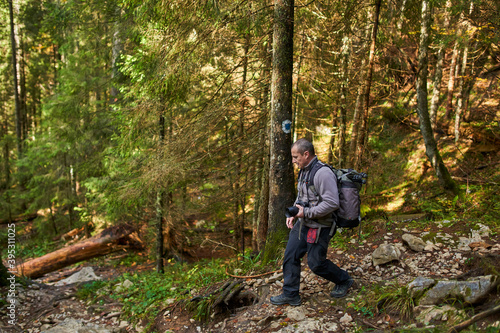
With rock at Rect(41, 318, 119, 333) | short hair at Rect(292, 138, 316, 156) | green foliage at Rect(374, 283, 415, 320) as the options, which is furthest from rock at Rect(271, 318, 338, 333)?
rock at Rect(41, 318, 119, 333)

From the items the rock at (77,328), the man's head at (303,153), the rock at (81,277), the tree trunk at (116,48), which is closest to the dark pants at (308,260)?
the man's head at (303,153)

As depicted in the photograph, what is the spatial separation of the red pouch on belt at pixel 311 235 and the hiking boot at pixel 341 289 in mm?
900

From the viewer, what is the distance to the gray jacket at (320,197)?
373cm

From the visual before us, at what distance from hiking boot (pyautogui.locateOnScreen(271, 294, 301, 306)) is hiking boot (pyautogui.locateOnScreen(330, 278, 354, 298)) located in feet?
1.62

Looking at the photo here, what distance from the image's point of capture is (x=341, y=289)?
4.27 metres

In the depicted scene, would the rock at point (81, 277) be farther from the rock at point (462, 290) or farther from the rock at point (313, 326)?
the rock at point (462, 290)

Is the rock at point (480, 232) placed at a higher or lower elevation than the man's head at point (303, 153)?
lower

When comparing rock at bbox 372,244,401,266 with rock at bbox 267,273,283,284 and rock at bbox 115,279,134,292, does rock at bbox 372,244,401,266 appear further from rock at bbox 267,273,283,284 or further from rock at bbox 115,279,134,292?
rock at bbox 115,279,134,292

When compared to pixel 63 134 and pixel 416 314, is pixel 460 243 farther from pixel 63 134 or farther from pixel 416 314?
pixel 63 134

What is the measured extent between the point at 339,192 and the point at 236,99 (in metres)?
3.47

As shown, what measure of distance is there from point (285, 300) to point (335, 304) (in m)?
0.67

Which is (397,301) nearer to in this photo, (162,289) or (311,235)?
(311,235)

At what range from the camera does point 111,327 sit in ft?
19.5

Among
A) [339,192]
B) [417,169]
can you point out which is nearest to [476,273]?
[339,192]
